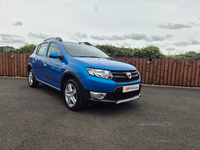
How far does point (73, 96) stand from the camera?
3203mm

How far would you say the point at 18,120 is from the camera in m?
2.62

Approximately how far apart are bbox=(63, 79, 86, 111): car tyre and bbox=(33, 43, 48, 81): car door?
1.44 metres

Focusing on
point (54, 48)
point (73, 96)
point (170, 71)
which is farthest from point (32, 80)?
point (170, 71)

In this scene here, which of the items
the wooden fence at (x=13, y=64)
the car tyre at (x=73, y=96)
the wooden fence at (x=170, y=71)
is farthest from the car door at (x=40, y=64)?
the wooden fence at (x=170, y=71)

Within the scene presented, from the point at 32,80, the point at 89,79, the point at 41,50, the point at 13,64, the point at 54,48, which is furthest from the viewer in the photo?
the point at 13,64

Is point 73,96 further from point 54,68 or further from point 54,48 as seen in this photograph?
point 54,48

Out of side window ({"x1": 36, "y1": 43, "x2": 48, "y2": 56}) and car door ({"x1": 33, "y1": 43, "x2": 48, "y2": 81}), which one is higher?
side window ({"x1": 36, "y1": 43, "x2": 48, "y2": 56})

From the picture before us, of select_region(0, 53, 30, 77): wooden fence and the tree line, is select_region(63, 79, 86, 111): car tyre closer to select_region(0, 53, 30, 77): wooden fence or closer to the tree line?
select_region(0, 53, 30, 77): wooden fence

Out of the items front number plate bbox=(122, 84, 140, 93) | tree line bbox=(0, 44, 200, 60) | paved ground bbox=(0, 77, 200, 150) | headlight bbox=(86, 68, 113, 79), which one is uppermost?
tree line bbox=(0, 44, 200, 60)

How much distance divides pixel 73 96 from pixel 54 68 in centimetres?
107

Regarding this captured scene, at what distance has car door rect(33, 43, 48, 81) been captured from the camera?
14.4 feet

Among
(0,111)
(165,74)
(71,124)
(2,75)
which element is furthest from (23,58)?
(165,74)

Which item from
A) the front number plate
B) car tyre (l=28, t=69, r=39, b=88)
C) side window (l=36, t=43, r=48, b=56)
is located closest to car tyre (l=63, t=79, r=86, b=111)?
the front number plate

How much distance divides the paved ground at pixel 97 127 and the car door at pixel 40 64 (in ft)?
3.67
